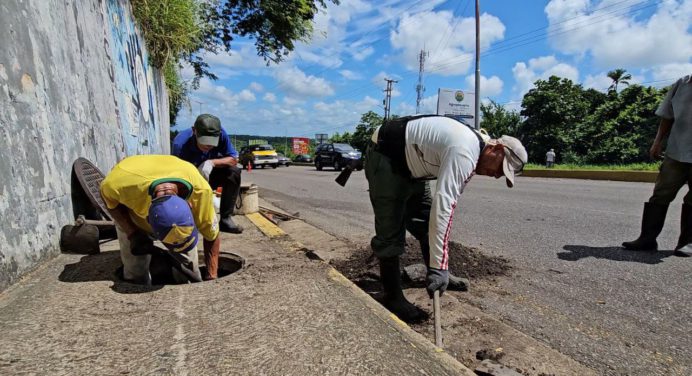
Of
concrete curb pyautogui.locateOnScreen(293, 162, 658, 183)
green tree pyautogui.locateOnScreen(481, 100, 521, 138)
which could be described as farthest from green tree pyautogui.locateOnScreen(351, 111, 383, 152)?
concrete curb pyautogui.locateOnScreen(293, 162, 658, 183)

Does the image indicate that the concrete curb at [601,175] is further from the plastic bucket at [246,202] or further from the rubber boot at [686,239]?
the plastic bucket at [246,202]

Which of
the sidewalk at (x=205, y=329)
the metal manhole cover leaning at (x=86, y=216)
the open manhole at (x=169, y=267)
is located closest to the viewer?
the sidewalk at (x=205, y=329)

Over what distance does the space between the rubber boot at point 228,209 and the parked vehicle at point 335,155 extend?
1852cm

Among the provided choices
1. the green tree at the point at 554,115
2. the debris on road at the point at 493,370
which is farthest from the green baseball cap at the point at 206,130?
the green tree at the point at 554,115

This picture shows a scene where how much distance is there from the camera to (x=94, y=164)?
3918 millimetres

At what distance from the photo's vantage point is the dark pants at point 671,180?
12.6 ft

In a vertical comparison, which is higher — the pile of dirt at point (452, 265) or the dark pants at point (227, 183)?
the dark pants at point (227, 183)

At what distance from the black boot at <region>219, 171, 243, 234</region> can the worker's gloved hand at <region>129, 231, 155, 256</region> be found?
81.7 inches

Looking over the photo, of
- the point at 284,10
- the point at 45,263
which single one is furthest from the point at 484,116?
the point at 45,263

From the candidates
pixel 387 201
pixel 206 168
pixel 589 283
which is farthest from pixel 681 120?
pixel 206 168

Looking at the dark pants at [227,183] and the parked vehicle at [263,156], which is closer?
the dark pants at [227,183]

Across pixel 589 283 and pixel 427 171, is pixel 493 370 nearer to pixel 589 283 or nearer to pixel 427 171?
pixel 427 171

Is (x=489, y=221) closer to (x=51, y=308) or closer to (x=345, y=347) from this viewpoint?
(x=345, y=347)

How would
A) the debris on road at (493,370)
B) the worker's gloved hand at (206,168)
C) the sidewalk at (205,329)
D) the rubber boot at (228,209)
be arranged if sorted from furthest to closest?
the rubber boot at (228,209) < the worker's gloved hand at (206,168) < the debris on road at (493,370) < the sidewalk at (205,329)
